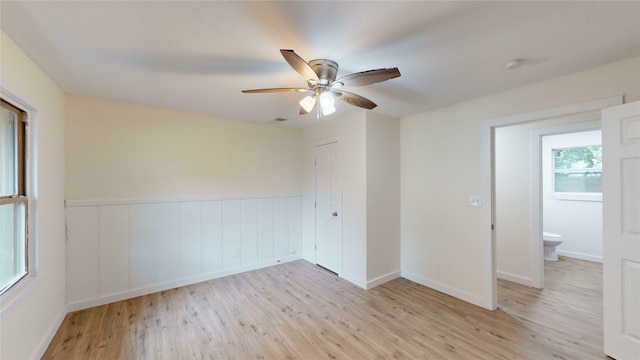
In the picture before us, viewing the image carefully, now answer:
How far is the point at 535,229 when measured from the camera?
3371 millimetres

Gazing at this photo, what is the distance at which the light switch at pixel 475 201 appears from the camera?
291 centimetres

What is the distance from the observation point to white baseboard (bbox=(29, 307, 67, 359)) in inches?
78.0

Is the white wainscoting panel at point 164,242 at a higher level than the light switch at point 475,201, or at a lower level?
lower

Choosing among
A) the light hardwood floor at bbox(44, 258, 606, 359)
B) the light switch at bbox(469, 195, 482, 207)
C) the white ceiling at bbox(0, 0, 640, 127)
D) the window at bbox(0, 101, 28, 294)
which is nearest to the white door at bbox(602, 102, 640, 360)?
the light hardwood floor at bbox(44, 258, 606, 359)

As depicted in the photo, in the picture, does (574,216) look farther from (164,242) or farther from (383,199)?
(164,242)

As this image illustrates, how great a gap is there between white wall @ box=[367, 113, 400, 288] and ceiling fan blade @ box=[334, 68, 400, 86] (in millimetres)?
1706

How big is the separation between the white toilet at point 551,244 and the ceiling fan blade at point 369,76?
14.1ft

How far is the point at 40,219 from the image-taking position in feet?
6.93

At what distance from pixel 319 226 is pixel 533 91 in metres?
3.17

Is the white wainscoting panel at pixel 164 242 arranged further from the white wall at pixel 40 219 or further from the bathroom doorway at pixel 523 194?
the bathroom doorway at pixel 523 194

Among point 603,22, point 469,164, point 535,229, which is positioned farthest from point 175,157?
point 535,229

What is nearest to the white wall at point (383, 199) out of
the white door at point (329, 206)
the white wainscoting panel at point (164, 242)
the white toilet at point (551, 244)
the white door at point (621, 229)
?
the white door at point (329, 206)

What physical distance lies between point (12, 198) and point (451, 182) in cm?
409

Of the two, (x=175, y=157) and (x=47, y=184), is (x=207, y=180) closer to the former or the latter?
(x=175, y=157)
